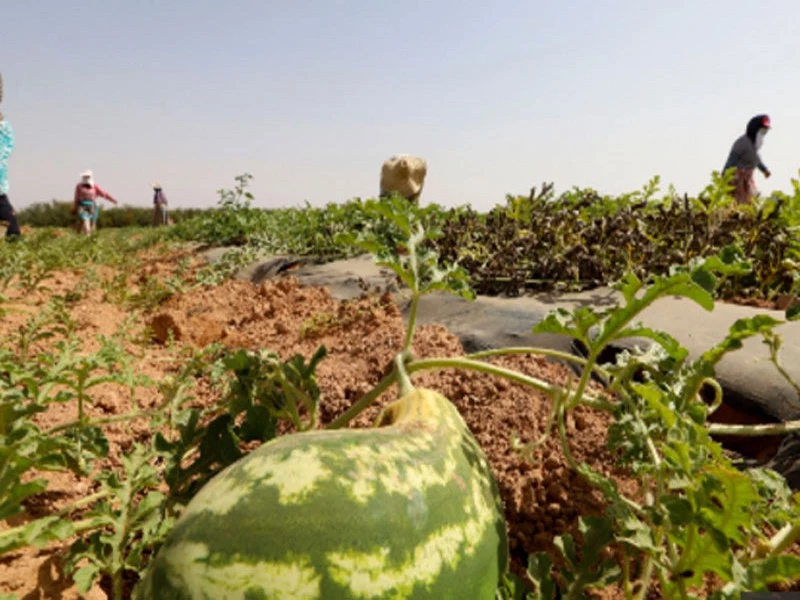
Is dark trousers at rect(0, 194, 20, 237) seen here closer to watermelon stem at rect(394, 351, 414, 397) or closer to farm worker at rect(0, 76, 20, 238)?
farm worker at rect(0, 76, 20, 238)

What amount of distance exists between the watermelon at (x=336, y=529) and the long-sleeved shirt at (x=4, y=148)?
1002cm

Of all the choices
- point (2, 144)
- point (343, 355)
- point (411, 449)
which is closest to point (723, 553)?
point (411, 449)

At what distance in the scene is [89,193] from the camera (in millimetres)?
15914

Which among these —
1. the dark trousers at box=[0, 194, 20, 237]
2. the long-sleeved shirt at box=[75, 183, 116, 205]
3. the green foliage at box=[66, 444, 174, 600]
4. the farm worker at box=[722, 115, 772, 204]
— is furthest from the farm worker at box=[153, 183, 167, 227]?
the green foliage at box=[66, 444, 174, 600]

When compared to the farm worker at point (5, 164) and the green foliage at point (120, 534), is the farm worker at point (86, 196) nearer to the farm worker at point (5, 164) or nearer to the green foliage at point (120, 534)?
the farm worker at point (5, 164)

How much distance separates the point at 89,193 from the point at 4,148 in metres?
7.02

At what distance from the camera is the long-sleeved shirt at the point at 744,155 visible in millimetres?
9492

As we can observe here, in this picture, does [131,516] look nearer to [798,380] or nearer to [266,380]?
[266,380]

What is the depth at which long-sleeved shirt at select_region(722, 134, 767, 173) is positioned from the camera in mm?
9492

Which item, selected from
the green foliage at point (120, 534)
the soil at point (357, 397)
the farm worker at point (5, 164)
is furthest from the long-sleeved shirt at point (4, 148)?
the green foliage at point (120, 534)

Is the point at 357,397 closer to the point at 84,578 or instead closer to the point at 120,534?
the point at 120,534

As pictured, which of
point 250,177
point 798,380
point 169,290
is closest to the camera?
point 798,380

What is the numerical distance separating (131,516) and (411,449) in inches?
33.8

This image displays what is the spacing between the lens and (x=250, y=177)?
11375mm
